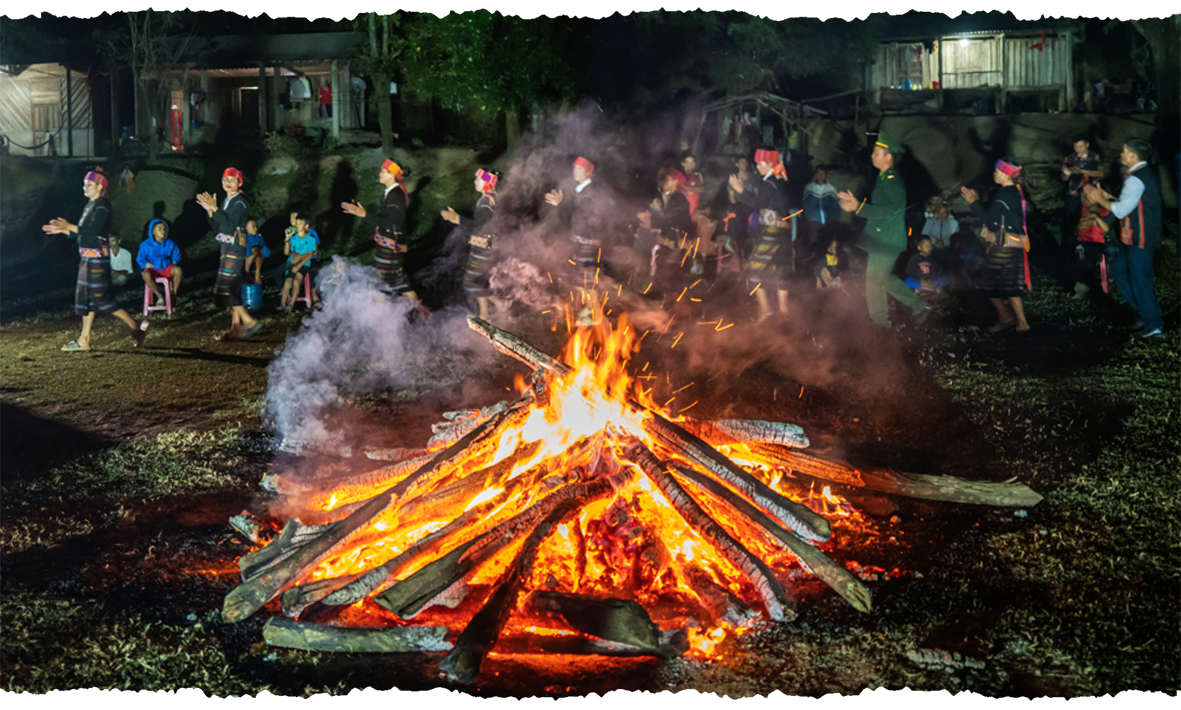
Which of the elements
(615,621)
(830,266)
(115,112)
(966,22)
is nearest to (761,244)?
(830,266)

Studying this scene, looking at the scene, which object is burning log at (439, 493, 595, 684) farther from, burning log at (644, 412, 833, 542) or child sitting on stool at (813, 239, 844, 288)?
child sitting on stool at (813, 239, 844, 288)

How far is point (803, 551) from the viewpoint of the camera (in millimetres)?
4363

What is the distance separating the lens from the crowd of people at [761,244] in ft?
30.5

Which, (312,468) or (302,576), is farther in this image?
(312,468)

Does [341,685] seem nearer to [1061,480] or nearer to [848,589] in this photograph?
[848,589]

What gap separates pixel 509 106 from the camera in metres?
13.5

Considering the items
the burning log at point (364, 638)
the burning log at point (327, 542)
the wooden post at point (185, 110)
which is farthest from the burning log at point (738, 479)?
the wooden post at point (185, 110)

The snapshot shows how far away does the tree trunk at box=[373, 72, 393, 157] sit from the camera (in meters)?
18.0

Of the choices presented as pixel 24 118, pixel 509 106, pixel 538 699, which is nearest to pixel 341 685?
pixel 538 699

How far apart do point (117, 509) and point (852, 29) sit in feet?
54.1

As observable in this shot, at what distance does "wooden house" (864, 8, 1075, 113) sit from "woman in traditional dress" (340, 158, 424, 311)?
13099 millimetres

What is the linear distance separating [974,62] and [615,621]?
22.8 metres

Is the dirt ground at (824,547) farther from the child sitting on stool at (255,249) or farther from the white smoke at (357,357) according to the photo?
the child sitting on stool at (255,249)

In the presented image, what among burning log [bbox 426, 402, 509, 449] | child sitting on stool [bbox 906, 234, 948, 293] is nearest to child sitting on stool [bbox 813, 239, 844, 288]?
child sitting on stool [bbox 906, 234, 948, 293]
